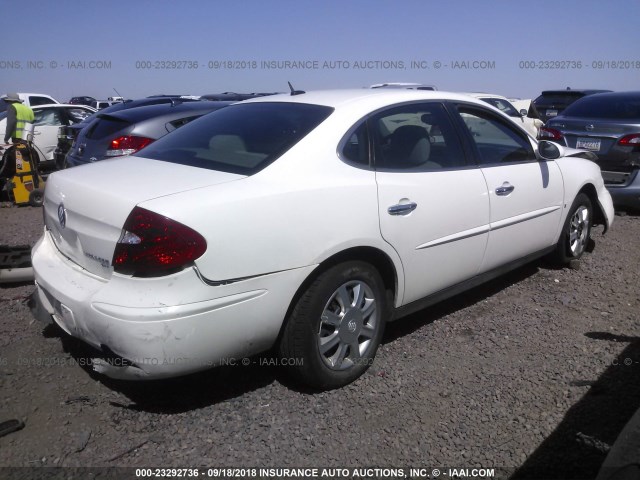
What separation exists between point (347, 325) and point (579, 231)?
3.01 metres

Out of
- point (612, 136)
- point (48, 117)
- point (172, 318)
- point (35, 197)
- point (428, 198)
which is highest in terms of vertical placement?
point (612, 136)

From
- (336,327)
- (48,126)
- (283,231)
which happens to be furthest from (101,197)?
(48,126)

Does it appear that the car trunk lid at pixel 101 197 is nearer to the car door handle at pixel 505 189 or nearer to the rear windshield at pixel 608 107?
the car door handle at pixel 505 189

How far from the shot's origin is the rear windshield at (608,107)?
Result: 7312 mm

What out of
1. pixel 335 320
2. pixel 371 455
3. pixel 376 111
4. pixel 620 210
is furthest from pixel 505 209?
pixel 620 210

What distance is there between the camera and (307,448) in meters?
2.57

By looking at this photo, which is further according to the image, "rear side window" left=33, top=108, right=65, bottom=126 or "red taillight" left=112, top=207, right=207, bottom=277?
"rear side window" left=33, top=108, right=65, bottom=126

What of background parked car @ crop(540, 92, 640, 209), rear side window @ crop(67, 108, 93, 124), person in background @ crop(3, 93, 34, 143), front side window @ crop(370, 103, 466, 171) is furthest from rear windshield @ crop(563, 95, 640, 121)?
rear side window @ crop(67, 108, 93, 124)

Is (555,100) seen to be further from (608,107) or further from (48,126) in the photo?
(48,126)

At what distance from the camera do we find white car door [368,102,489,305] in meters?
3.14

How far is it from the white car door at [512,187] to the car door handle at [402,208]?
82cm

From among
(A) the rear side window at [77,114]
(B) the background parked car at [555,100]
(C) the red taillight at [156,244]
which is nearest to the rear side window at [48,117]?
(A) the rear side window at [77,114]

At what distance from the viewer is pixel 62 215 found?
2.87 meters

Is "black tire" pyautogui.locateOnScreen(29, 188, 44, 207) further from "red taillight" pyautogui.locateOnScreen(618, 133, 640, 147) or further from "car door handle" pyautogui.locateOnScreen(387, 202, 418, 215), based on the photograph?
"red taillight" pyautogui.locateOnScreen(618, 133, 640, 147)
